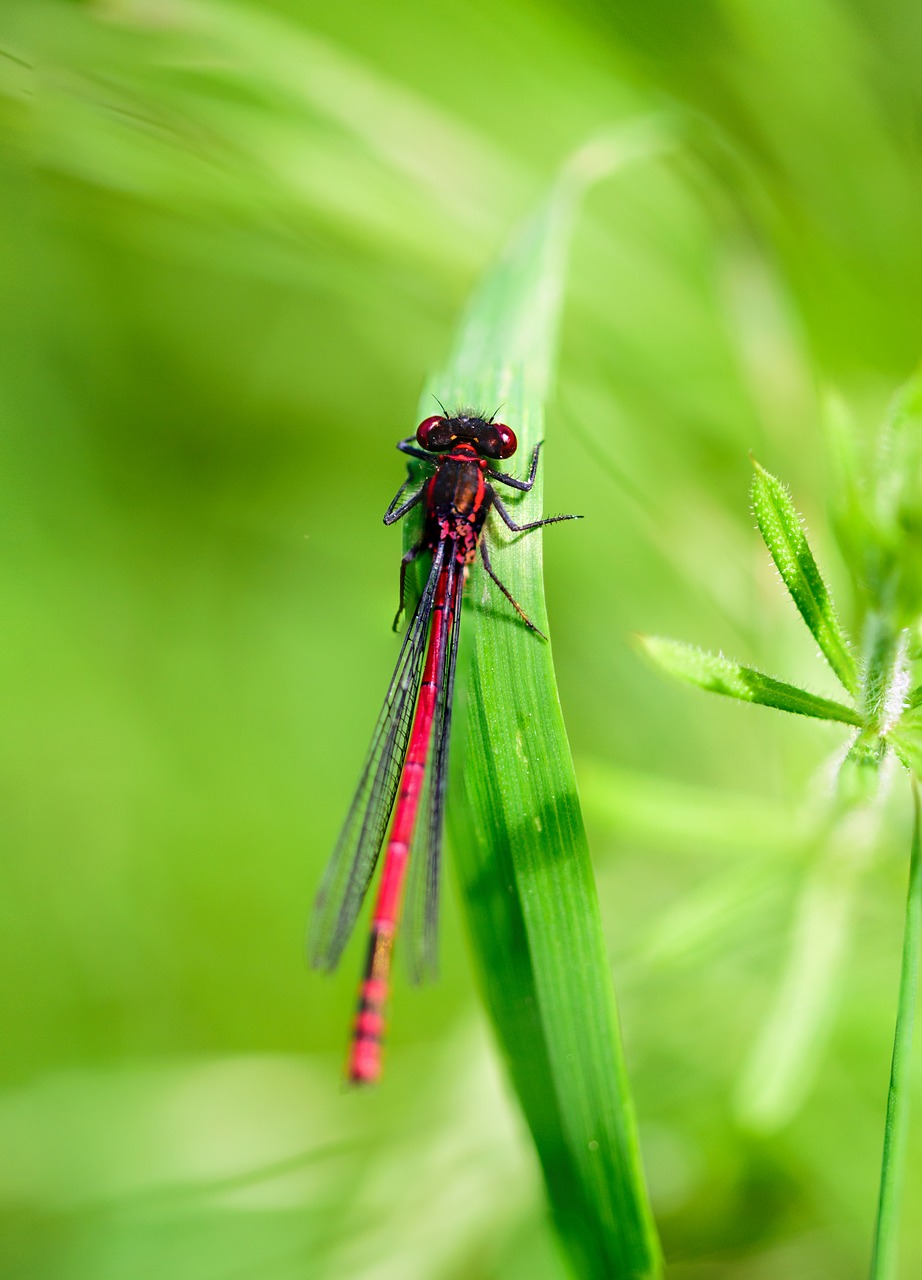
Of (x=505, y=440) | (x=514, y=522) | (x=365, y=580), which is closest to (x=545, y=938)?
(x=514, y=522)

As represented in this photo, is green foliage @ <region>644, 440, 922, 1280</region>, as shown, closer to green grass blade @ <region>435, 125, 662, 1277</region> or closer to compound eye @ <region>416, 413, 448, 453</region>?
green grass blade @ <region>435, 125, 662, 1277</region>

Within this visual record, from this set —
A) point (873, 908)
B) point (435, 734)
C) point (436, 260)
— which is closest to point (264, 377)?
point (436, 260)

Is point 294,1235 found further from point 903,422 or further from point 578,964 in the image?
point 903,422

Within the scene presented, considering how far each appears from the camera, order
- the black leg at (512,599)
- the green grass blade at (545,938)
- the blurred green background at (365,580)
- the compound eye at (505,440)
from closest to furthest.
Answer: the green grass blade at (545,938) → the black leg at (512,599) → the compound eye at (505,440) → the blurred green background at (365,580)

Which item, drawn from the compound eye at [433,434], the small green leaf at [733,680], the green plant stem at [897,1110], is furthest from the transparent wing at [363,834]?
the green plant stem at [897,1110]

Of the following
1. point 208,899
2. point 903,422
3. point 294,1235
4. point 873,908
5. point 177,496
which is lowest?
point 294,1235

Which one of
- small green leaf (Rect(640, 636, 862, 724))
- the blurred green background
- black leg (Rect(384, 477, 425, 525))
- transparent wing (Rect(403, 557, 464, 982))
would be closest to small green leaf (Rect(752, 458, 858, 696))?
small green leaf (Rect(640, 636, 862, 724))

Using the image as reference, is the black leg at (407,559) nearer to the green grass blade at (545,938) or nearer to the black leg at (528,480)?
the black leg at (528,480)
